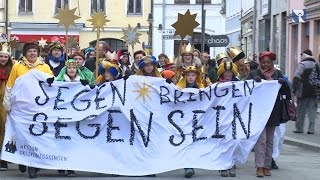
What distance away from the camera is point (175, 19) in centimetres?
5197

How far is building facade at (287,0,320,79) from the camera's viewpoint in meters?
27.3

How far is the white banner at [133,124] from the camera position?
10914mm

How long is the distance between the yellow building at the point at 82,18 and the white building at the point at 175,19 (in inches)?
32.4

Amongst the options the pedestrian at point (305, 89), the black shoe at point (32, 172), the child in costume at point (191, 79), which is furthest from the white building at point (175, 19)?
the black shoe at point (32, 172)

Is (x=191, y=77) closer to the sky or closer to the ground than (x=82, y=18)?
closer to the ground

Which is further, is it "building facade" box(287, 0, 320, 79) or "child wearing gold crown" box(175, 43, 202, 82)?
"building facade" box(287, 0, 320, 79)

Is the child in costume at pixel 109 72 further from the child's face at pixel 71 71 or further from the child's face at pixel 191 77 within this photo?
the child's face at pixel 191 77

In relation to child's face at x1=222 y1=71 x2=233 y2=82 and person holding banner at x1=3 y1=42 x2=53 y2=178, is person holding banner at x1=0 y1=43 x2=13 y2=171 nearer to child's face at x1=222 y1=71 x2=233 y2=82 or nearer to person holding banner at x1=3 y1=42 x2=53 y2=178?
person holding banner at x1=3 y1=42 x2=53 y2=178

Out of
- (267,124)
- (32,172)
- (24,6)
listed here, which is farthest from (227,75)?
(24,6)

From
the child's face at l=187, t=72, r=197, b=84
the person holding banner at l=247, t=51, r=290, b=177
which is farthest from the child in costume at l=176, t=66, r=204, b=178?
the person holding banner at l=247, t=51, r=290, b=177

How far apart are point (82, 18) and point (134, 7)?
138 inches

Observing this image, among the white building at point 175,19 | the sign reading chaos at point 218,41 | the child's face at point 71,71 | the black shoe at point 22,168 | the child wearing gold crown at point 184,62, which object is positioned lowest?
the black shoe at point 22,168

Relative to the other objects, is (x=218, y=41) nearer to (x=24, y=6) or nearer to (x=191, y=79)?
(x=191, y=79)

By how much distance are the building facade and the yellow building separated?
21.4 metres
